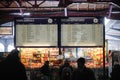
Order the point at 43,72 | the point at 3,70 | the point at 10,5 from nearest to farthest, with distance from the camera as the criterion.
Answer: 1. the point at 3,70
2. the point at 43,72
3. the point at 10,5

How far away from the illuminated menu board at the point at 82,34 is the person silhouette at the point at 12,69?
5.60 meters

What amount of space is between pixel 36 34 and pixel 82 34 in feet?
5.50

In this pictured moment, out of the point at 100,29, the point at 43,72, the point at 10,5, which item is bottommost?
the point at 43,72

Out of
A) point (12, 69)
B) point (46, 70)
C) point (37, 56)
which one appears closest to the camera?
point (12, 69)

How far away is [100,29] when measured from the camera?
1399 centimetres

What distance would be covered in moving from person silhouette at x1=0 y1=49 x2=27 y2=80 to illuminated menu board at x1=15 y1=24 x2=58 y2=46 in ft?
18.2

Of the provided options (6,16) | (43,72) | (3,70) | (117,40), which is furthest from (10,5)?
(117,40)

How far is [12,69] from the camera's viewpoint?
8.21 m

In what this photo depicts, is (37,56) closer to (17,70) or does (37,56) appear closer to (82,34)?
(82,34)

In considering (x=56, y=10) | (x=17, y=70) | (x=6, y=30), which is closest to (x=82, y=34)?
(x=56, y=10)

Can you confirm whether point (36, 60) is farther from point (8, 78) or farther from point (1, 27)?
point (8, 78)

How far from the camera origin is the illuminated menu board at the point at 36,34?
13891mm

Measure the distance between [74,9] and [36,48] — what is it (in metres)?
2.29

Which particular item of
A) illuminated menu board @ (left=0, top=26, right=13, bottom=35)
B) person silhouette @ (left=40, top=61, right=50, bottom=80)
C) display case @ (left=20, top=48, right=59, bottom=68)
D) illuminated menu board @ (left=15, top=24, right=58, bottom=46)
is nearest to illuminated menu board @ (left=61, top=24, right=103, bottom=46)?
illuminated menu board @ (left=15, top=24, right=58, bottom=46)
